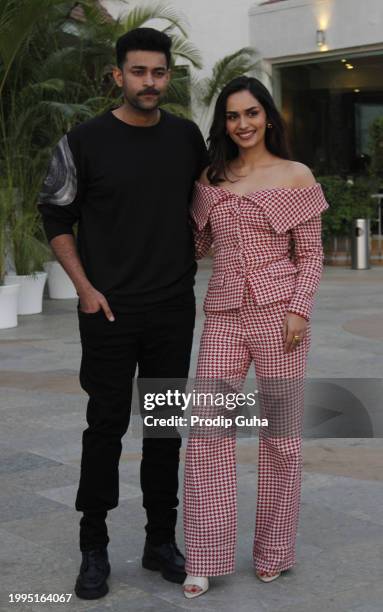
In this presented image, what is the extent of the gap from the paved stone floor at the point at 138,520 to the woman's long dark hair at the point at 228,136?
4.68 ft

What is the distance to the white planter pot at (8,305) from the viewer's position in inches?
412

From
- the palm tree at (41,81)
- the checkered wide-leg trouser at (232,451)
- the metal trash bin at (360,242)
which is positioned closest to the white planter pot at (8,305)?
the palm tree at (41,81)

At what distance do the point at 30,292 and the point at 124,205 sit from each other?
312 inches

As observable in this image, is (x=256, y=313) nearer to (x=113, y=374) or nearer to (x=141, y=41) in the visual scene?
(x=113, y=374)

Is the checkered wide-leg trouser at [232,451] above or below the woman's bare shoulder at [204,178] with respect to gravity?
below

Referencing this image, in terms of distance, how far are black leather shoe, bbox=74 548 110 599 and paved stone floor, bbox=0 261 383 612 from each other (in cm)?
4

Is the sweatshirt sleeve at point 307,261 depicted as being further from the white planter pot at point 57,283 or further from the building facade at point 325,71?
the building facade at point 325,71

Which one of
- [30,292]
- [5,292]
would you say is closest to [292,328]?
[5,292]

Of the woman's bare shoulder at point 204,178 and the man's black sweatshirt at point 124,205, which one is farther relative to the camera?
the woman's bare shoulder at point 204,178

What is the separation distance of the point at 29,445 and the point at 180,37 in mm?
13375

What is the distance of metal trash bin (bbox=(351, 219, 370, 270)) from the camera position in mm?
16156

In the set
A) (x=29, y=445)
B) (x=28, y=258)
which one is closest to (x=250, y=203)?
(x=29, y=445)

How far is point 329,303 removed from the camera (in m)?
11.8

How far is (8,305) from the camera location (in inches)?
413
